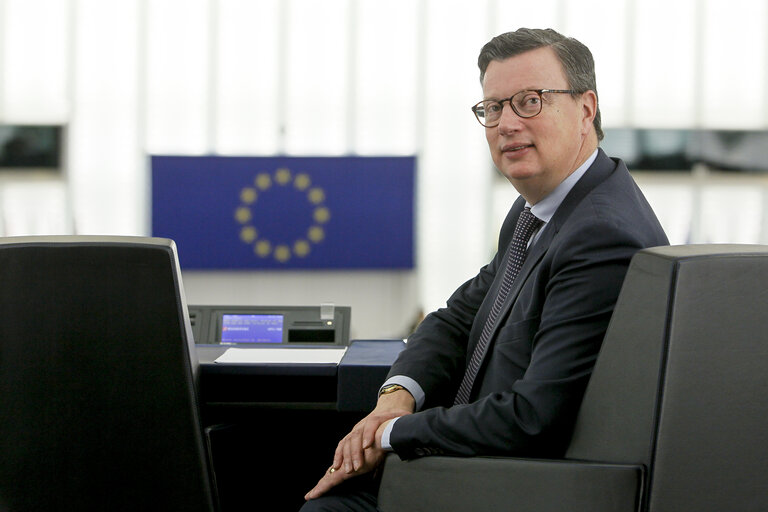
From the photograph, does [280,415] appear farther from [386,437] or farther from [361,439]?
[386,437]

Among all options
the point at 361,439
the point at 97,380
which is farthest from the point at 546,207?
the point at 97,380

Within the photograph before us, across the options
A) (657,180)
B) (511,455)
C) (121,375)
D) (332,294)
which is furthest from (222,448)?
(657,180)

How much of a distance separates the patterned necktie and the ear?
0.20m

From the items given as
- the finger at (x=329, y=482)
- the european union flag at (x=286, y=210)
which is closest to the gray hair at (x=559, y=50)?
the finger at (x=329, y=482)

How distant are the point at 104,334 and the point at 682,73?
4319mm

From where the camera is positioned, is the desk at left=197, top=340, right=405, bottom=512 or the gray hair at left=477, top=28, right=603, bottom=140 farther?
the desk at left=197, top=340, right=405, bottom=512

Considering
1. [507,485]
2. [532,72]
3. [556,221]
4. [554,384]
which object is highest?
[532,72]

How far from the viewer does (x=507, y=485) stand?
118cm

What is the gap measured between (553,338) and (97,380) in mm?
845

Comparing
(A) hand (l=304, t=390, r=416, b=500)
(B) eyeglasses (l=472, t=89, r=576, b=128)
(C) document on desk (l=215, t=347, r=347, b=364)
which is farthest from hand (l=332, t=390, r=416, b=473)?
(B) eyeglasses (l=472, t=89, r=576, b=128)

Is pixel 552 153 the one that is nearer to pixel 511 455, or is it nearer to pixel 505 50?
pixel 505 50

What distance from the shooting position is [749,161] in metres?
5.05

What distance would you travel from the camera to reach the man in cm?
128

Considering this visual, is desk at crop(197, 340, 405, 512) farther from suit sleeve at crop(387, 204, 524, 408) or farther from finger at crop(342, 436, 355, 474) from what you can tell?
finger at crop(342, 436, 355, 474)
